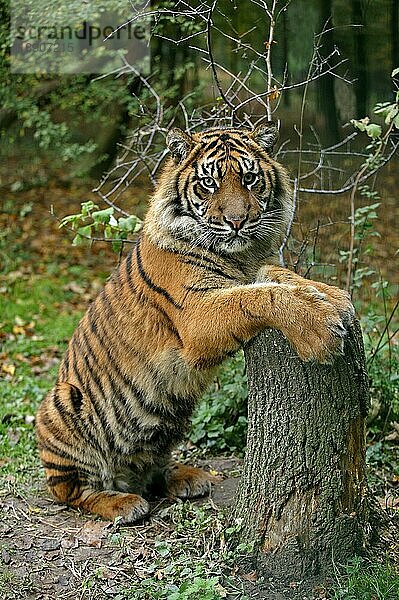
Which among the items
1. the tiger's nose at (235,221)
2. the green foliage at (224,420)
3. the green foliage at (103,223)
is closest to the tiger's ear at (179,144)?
the tiger's nose at (235,221)

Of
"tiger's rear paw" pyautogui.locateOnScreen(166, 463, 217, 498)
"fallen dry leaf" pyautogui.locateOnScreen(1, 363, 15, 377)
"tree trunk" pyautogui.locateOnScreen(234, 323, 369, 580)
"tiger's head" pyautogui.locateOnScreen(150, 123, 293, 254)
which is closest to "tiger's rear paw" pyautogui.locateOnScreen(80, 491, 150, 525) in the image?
"tiger's rear paw" pyautogui.locateOnScreen(166, 463, 217, 498)

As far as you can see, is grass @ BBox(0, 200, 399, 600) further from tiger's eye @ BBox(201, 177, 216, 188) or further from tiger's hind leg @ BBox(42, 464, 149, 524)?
tiger's eye @ BBox(201, 177, 216, 188)

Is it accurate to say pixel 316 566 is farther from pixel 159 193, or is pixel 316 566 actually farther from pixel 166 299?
pixel 159 193

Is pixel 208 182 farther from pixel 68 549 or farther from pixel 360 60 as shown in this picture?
pixel 360 60

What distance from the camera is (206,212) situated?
160 inches

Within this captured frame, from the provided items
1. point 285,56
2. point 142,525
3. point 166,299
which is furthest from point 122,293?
point 285,56

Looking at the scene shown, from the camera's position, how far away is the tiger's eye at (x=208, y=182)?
4.07 meters

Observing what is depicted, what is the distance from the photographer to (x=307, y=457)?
145 inches

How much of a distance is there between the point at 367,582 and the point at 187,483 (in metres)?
1.44

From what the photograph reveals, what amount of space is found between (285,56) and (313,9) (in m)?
0.63

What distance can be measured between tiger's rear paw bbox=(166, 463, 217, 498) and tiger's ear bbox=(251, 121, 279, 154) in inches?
74.9

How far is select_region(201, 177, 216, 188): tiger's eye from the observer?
407 centimetres

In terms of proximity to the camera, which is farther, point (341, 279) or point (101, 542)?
point (341, 279)

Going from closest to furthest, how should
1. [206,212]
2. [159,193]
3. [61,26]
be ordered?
[206,212] → [159,193] → [61,26]
